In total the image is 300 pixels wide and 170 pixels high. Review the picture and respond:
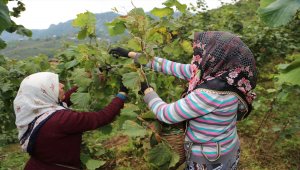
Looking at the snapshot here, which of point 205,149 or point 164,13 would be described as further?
point 164,13

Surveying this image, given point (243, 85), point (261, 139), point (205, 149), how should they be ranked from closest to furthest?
point (243, 85), point (205, 149), point (261, 139)

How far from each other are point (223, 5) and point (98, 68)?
842 centimetres

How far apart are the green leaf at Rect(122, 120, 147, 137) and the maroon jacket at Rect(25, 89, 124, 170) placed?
22 cm

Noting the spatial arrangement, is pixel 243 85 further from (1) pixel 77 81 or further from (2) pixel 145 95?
(1) pixel 77 81

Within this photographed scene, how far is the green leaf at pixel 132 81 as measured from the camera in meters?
2.51

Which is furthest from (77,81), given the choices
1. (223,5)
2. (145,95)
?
(223,5)

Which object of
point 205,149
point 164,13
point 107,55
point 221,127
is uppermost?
point 164,13

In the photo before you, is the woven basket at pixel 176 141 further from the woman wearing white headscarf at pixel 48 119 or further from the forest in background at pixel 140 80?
the woman wearing white headscarf at pixel 48 119

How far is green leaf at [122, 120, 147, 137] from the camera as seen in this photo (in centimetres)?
246

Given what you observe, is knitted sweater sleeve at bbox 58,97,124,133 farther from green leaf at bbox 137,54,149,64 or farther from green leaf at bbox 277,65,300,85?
green leaf at bbox 277,65,300,85

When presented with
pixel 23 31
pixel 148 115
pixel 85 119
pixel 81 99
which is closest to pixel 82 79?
pixel 81 99

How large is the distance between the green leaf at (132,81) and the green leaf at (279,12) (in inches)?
52.1

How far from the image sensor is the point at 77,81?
278 cm

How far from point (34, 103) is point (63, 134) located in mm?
309
